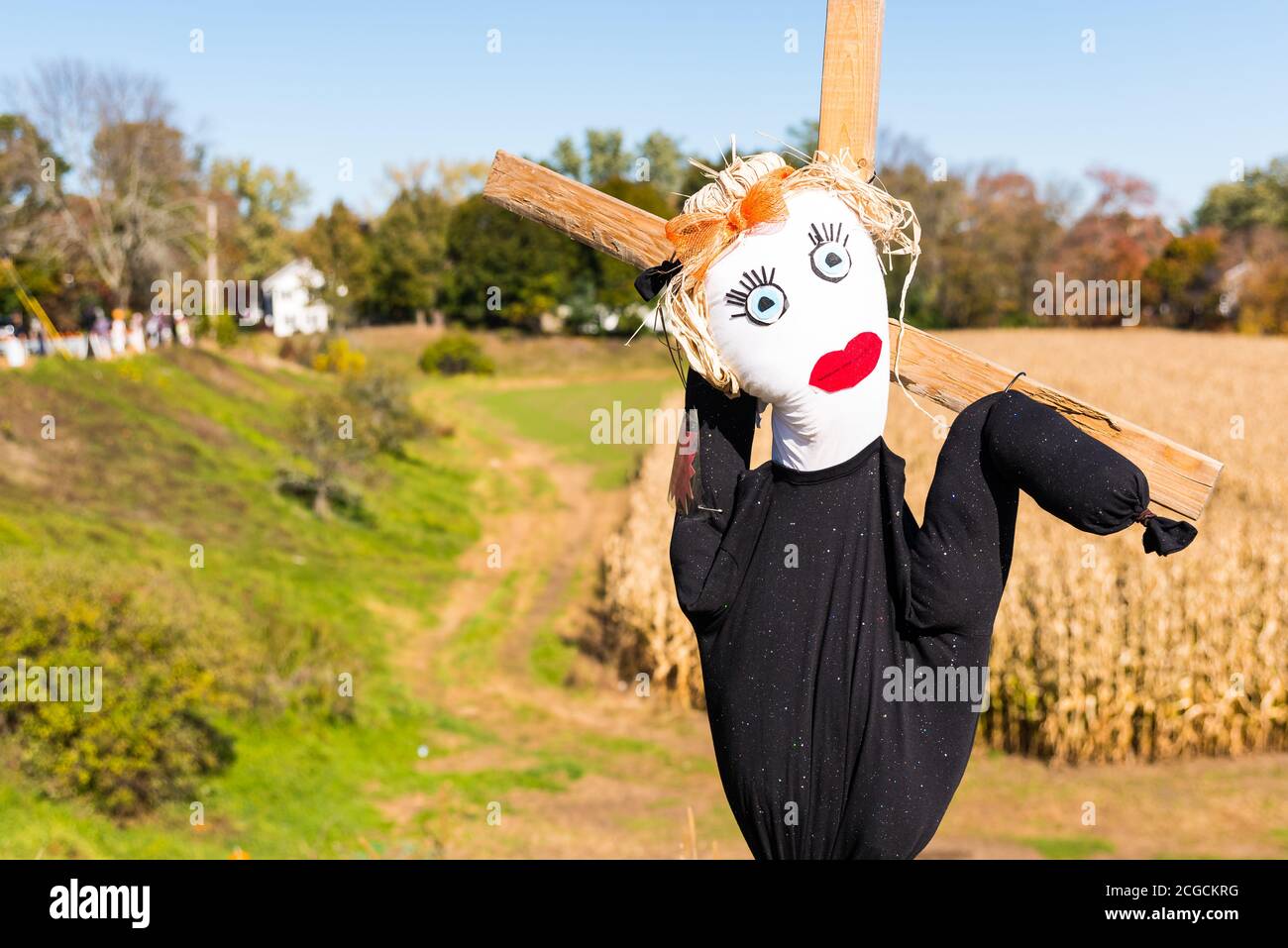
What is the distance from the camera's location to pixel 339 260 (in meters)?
51.3

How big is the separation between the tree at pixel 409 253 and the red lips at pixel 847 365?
5440 centimetres

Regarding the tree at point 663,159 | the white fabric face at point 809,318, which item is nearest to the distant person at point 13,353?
the white fabric face at point 809,318

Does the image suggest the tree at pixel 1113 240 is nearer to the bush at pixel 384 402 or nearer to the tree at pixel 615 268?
the tree at pixel 615 268

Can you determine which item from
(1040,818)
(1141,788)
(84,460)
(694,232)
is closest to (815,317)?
(694,232)

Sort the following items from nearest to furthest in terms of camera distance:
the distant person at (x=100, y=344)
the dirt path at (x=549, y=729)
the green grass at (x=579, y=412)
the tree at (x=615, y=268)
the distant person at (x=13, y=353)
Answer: the dirt path at (x=549, y=729) → the distant person at (x=13, y=353) → the distant person at (x=100, y=344) → the green grass at (x=579, y=412) → the tree at (x=615, y=268)

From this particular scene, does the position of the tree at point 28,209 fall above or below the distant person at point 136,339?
above

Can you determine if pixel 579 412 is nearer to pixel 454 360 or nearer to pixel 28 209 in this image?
pixel 454 360

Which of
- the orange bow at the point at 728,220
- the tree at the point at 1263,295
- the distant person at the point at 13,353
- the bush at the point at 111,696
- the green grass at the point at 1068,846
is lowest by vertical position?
the green grass at the point at 1068,846

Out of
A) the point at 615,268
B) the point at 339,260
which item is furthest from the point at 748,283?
the point at 339,260

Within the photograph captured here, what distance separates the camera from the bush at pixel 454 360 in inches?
1983

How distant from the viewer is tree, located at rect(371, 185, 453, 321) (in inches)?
2202

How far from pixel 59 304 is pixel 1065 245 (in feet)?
191
